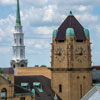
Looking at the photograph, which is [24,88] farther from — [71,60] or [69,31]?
[69,31]

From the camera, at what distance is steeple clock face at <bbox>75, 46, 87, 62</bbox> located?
9031 centimetres

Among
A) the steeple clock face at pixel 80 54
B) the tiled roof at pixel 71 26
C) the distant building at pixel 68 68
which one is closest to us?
the distant building at pixel 68 68

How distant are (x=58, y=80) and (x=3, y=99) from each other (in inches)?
554

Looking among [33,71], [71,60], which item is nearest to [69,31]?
[71,60]

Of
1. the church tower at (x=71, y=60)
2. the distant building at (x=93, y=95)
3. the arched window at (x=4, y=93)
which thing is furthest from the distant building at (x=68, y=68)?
the distant building at (x=93, y=95)

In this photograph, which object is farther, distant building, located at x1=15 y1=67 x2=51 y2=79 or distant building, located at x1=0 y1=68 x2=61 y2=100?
distant building, located at x1=15 y1=67 x2=51 y2=79

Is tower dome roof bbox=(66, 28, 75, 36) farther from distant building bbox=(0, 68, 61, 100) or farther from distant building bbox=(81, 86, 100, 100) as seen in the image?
distant building bbox=(81, 86, 100, 100)

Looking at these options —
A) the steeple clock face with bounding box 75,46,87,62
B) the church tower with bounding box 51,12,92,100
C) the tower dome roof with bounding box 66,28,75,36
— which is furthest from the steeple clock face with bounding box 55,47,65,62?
the tower dome roof with bounding box 66,28,75,36

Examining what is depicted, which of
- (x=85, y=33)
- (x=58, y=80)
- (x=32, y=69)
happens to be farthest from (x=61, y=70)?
(x=32, y=69)

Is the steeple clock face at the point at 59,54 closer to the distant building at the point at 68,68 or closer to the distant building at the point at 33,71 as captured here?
the distant building at the point at 68,68

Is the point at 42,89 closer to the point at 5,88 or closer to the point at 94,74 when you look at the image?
the point at 5,88

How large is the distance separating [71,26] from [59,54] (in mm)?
5946

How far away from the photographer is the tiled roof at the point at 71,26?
3578 inches

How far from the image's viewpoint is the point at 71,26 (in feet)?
301
